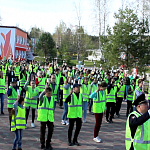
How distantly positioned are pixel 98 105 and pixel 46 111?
1.86m

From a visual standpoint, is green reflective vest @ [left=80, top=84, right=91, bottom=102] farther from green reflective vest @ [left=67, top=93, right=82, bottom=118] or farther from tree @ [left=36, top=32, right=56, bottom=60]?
tree @ [left=36, top=32, right=56, bottom=60]

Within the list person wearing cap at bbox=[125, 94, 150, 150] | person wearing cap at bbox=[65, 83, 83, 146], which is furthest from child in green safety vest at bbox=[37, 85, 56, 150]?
person wearing cap at bbox=[125, 94, 150, 150]

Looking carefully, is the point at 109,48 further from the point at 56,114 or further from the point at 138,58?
the point at 56,114

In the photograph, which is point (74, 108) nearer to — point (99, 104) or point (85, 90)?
point (99, 104)

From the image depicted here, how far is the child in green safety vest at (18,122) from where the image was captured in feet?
19.8

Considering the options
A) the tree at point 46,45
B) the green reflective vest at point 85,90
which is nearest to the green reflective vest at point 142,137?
the green reflective vest at point 85,90

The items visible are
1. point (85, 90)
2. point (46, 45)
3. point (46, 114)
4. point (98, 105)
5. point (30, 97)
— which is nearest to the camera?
point (46, 114)

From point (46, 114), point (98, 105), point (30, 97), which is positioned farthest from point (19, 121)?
point (98, 105)

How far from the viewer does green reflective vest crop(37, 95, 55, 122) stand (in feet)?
21.1

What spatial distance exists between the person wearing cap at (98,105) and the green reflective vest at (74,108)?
607mm

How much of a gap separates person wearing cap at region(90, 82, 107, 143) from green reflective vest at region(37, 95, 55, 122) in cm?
156

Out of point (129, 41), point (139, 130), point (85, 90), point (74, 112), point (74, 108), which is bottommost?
point (74, 112)

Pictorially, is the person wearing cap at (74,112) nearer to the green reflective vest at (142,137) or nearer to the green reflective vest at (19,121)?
the green reflective vest at (19,121)

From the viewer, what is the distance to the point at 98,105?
7.46 meters
